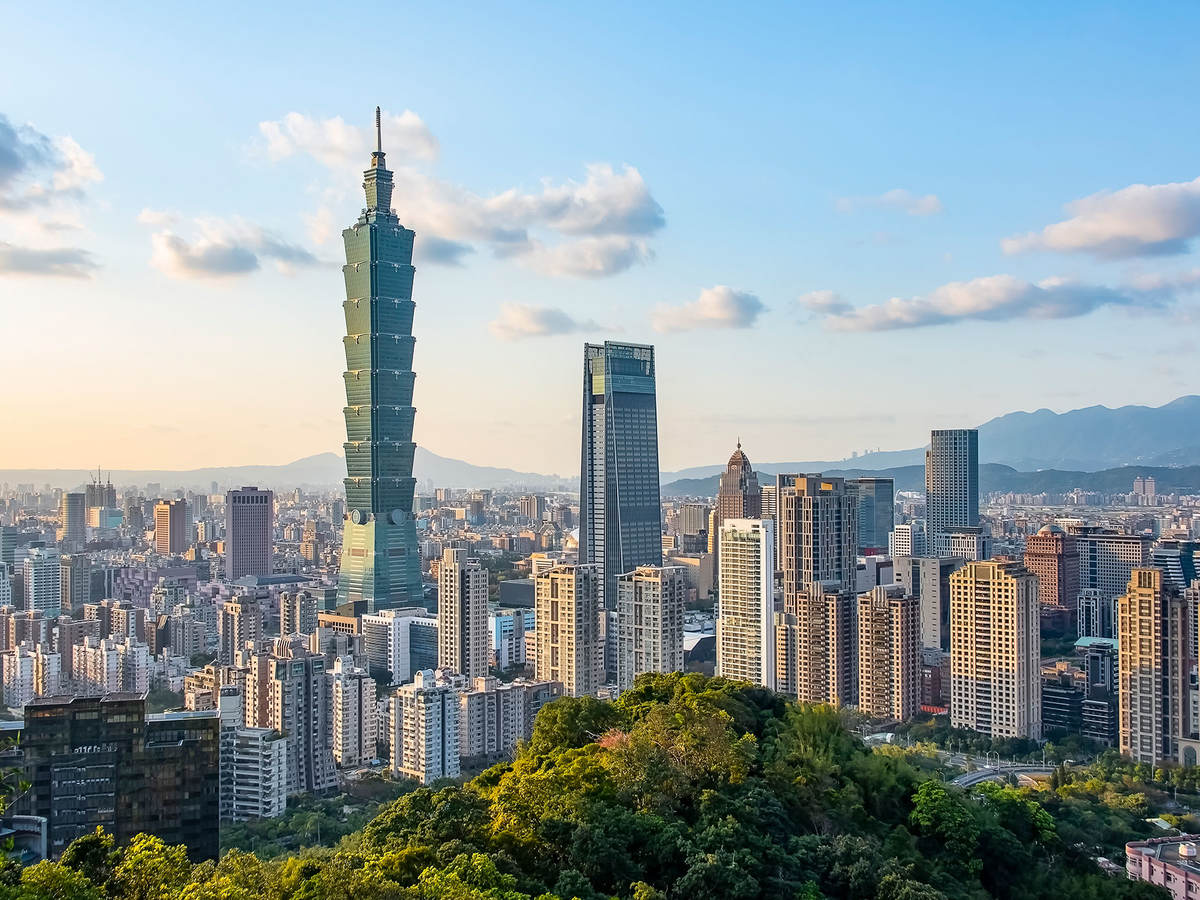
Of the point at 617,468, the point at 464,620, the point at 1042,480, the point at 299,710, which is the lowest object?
the point at 299,710

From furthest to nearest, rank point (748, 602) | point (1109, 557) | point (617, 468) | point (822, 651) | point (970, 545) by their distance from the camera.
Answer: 1. point (970, 545)
2. point (617, 468)
3. point (1109, 557)
4. point (822, 651)
5. point (748, 602)

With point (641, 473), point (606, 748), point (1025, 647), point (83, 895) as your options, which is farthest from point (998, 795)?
point (641, 473)

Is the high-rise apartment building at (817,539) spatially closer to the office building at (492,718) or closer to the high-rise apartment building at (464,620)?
the high-rise apartment building at (464,620)

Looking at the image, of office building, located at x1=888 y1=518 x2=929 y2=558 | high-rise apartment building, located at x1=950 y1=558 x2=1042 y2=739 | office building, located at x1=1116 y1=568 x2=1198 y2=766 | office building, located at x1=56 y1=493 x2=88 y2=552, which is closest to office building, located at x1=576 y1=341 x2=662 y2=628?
high-rise apartment building, located at x1=950 y1=558 x2=1042 y2=739

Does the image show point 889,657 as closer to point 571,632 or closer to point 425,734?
point 571,632

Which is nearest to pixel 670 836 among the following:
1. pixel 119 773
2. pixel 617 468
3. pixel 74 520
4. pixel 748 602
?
pixel 119 773

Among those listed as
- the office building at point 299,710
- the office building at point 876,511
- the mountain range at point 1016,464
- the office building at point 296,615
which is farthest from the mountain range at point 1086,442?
the office building at point 299,710
